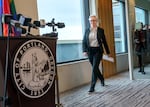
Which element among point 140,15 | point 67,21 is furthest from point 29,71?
point 140,15

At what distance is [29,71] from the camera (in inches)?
91.4

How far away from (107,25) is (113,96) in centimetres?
274

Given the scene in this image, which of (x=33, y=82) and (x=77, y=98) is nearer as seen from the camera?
(x=33, y=82)

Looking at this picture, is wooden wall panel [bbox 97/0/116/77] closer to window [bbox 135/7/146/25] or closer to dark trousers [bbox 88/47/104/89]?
window [bbox 135/7/146/25]

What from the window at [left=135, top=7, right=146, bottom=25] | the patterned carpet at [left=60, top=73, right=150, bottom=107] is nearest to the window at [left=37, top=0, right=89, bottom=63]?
the patterned carpet at [left=60, top=73, right=150, bottom=107]

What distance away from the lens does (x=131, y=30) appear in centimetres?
604

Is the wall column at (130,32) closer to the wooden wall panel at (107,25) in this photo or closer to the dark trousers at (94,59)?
the wooden wall panel at (107,25)

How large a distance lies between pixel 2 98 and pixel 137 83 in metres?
3.80

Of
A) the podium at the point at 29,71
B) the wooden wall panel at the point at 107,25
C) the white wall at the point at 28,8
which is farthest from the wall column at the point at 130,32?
the podium at the point at 29,71

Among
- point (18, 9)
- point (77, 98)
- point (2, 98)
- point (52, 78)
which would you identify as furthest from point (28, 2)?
point (2, 98)

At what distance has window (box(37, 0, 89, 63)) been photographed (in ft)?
16.8

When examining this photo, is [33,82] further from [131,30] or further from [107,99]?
[131,30]

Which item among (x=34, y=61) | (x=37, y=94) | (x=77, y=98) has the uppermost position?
(x=34, y=61)

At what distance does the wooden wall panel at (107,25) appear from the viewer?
6426 millimetres
